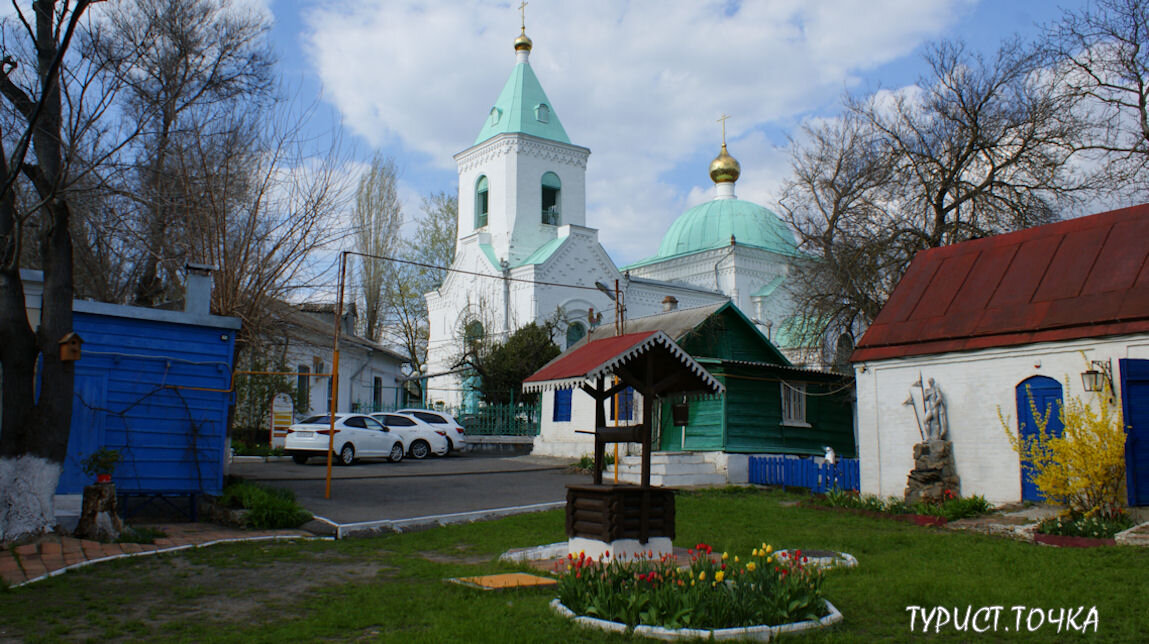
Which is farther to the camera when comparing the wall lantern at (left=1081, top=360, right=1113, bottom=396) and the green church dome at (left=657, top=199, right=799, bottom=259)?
Answer: the green church dome at (left=657, top=199, right=799, bottom=259)

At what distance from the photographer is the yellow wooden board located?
25.9 ft

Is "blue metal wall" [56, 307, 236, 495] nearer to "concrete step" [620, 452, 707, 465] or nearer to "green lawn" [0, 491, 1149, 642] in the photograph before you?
"green lawn" [0, 491, 1149, 642]

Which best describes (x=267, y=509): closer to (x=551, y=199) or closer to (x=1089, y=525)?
(x=1089, y=525)

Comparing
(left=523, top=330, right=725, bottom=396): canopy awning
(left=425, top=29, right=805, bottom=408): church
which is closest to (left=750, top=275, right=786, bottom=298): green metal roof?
(left=425, top=29, right=805, bottom=408): church

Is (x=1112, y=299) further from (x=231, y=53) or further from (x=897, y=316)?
(x=231, y=53)

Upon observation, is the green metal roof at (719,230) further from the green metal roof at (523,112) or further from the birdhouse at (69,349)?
the birdhouse at (69,349)

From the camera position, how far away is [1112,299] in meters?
12.9

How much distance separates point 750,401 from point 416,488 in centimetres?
874

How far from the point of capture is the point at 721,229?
4428 centimetres

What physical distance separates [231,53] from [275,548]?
9.68 metres

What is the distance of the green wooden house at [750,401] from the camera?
2070 cm

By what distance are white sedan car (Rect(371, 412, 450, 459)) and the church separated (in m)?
7.12

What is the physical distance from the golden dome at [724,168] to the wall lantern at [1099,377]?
3495 centimetres

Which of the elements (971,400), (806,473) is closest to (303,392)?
(806,473)
